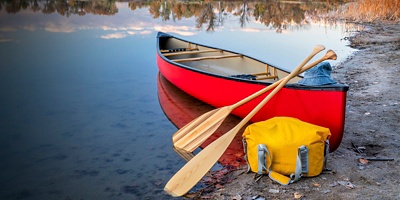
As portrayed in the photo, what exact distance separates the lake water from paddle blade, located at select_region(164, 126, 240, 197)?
0.38 feet

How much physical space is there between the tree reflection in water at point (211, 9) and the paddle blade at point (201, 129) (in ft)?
38.6

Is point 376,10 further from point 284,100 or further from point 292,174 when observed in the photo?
point 292,174

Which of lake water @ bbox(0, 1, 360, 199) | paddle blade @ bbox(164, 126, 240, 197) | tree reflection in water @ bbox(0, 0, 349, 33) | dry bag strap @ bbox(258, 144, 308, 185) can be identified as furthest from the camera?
tree reflection in water @ bbox(0, 0, 349, 33)

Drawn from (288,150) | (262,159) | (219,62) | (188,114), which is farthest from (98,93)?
(288,150)


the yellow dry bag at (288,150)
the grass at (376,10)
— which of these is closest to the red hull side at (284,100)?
the yellow dry bag at (288,150)

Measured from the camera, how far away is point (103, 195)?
3.66 meters

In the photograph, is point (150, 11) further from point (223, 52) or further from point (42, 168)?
point (42, 168)

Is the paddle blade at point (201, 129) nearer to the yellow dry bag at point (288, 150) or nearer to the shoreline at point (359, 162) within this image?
the shoreline at point (359, 162)

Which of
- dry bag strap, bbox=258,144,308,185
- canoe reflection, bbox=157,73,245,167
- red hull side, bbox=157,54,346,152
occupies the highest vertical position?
red hull side, bbox=157,54,346,152

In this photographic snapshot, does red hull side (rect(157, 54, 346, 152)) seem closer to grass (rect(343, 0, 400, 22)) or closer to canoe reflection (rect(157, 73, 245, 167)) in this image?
canoe reflection (rect(157, 73, 245, 167))

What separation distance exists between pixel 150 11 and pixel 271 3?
24.7 feet

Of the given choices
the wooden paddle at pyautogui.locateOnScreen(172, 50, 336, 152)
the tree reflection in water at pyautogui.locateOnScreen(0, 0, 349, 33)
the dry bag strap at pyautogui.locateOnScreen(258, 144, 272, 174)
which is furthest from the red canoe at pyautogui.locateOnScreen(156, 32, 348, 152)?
the tree reflection in water at pyautogui.locateOnScreen(0, 0, 349, 33)

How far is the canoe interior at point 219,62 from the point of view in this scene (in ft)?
20.0

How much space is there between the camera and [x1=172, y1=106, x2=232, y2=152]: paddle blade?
14.7 feet
